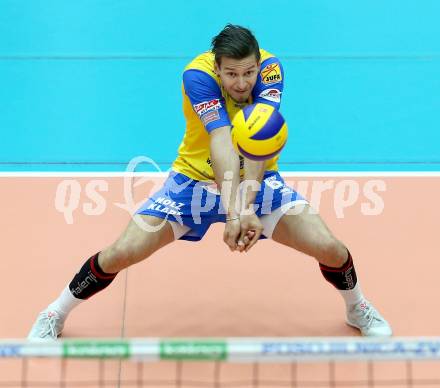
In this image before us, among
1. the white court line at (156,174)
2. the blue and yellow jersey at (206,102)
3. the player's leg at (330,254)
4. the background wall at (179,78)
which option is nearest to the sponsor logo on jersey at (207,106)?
the blue and yellow jersey at (206,102)

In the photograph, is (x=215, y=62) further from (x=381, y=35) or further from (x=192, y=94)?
(x=381, y=35)

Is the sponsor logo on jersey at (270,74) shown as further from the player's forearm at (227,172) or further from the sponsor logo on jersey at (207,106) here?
the player's forearm at (227,172)

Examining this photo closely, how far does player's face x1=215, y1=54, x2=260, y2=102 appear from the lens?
5551 millimetres

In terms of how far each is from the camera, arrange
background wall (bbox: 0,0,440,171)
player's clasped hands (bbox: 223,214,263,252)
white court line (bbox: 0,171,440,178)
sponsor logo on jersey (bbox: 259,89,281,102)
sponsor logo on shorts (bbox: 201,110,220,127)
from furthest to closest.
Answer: background wall (bbox: 0,0,440,171), white court line (bbox: 0,171,440,178), sponsor logo on jersey (bbox: 259,89,281,102), sponsor logo on shorts (bbox: 201,110,220,127), player's clasped hands (bbox: 223,214,263,252)

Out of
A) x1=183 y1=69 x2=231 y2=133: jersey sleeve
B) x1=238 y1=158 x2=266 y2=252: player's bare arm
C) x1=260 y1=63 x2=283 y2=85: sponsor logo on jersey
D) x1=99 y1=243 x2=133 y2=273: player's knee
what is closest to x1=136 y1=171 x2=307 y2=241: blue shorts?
x1=238 y1=158 x2=266 y2=252: player's bare arm

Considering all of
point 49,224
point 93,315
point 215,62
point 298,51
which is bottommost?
point 93,315

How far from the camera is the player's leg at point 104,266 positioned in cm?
570

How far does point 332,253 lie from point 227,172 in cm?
94

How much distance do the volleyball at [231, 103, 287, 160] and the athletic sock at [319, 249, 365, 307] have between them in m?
1.08

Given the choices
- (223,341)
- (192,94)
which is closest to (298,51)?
(192,94)

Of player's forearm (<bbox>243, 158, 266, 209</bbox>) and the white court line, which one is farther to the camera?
the white court line

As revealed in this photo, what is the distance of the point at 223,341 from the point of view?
3.70 m

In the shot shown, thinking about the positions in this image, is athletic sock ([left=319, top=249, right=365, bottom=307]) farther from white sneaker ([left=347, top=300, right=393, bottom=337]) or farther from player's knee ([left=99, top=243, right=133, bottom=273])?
player's knee ([left=99, top=243, right=133, bottom=273])

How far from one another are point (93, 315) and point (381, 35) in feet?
19.4
